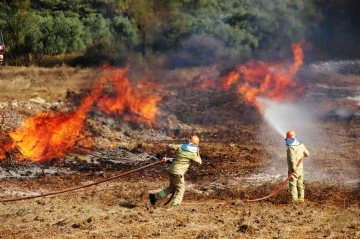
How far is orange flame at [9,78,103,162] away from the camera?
1493 centimetres

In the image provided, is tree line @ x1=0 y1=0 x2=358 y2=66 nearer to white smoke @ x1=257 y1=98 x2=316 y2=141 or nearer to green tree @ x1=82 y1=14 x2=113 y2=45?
green tree @ x1=82 y1=14 x2=113 y2=45

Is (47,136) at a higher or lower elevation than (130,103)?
higher

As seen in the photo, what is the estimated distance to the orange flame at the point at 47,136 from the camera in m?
14.9

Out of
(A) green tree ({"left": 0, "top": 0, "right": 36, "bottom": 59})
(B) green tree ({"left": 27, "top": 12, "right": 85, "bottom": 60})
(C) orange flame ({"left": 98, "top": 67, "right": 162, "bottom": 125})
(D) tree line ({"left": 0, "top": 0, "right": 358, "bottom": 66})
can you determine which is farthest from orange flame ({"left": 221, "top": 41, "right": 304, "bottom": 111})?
(A) green tree ({"left": 0, "top": 0, "right": 36, "bottom": 59})

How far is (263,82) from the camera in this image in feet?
83.3


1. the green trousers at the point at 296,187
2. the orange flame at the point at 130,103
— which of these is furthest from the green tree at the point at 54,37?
the green trousers at the point at 296,187

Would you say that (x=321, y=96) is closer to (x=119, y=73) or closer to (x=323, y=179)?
(x=119, y=73)

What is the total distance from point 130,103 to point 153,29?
11.2 m

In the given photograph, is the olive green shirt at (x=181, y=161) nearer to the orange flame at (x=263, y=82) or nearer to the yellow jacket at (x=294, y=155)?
the yellow jacket at (x=294, y=155)

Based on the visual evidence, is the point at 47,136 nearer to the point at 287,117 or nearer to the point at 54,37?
the point at 287,117

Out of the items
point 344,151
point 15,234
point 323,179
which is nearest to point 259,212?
point 323,179

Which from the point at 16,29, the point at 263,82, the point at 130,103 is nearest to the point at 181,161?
the point at 130,103

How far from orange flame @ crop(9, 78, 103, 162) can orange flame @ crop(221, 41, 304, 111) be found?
9266 mm

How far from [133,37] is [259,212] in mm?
20856
